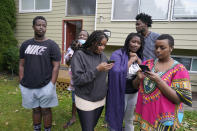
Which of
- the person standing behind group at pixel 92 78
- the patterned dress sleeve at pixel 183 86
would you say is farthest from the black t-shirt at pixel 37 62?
the patterned dress sleeve at pixel 183 86

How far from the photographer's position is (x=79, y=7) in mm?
7363

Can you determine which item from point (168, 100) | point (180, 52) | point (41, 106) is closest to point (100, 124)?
point (41, 106)

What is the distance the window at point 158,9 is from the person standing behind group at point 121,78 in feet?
13.6

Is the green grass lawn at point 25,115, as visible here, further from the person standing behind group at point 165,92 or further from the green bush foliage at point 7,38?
the green bush foliage at point 7,38

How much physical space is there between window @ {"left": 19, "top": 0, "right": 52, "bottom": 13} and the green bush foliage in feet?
1.94

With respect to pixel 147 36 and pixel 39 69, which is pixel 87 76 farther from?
pixel 147 36

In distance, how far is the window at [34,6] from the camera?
7574 millimetres

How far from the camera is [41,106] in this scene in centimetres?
225

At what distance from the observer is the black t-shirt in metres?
2.11

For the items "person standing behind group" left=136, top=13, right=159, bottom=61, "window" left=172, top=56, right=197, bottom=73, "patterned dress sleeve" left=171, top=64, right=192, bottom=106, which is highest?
"person standing behind group" left=136, top=13, right=159, bottom=61

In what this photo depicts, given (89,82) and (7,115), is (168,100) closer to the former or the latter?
(89,82)

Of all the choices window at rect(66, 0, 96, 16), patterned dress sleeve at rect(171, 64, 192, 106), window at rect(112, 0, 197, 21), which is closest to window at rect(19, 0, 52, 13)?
window at rect(66, 0, 96, 16)

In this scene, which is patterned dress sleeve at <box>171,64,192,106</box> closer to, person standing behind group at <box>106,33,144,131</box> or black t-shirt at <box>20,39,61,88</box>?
person standing behind group at <box>106,33,144,131</box>

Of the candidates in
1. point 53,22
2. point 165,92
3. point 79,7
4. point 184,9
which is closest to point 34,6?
point 53,22
